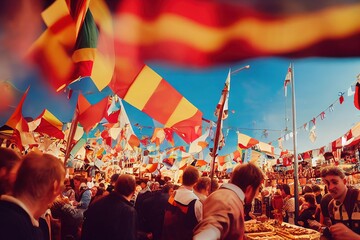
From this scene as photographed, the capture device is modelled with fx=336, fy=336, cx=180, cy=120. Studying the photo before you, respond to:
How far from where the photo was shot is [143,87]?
6.52 metres

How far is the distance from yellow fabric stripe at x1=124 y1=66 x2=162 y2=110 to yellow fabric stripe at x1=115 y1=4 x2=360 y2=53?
90.2 inches

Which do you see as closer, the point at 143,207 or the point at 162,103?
the point at 162,103

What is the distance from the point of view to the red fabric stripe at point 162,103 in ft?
22.2

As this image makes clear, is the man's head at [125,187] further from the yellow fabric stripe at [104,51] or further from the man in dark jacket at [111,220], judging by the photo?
the yellow fabric stripe at [104,51]

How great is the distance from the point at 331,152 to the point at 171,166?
1227 cm

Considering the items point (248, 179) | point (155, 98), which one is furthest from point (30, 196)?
point (155, 98)

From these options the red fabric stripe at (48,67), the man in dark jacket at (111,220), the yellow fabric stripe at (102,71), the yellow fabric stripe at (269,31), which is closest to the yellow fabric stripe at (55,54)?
the red fabric stripe at (48,67)

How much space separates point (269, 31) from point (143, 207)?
5.14 metres

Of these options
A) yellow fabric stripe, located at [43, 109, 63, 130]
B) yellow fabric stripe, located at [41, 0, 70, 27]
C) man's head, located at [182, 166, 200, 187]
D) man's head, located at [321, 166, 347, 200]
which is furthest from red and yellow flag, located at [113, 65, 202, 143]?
yellow fabric stripe, located at [43, 109, 63, 130]

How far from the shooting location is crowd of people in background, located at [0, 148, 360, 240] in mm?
2203

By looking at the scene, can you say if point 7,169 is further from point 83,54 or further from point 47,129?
point 47,129

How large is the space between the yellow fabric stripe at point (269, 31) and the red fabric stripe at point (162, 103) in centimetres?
260

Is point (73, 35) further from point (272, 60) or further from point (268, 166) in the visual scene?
point (268, 166)

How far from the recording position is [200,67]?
3.43 m
